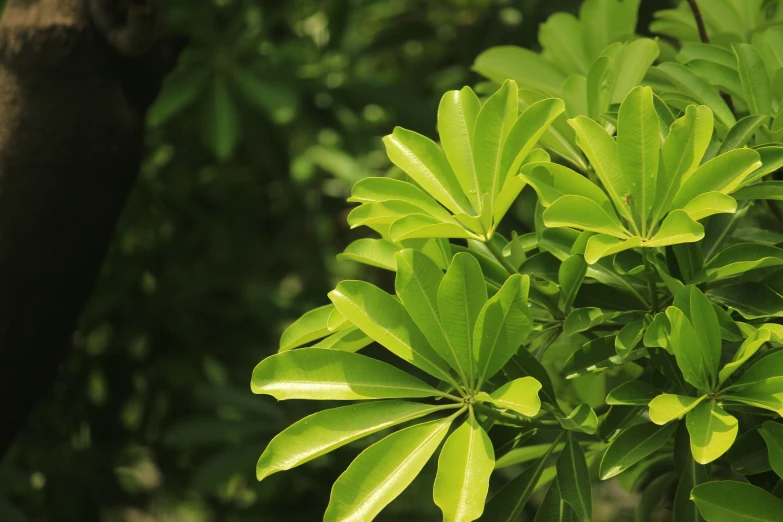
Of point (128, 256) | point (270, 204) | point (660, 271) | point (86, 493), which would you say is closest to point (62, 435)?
point (86, 493)

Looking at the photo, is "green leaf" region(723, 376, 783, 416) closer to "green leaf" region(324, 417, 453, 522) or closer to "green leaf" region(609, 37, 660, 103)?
"green leaf" region(324, 417, 453, 522)

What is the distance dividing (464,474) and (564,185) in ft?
0.80

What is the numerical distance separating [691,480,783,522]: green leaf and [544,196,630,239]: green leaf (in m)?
0.20

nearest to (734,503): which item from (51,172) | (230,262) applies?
(51,172)

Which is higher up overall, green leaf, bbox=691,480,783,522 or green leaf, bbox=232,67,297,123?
green leaf, bbox=691,480,783,522

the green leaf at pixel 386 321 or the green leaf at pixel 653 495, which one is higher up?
the green leaf at pixel 386 321

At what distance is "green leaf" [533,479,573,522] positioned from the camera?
0.75 meters

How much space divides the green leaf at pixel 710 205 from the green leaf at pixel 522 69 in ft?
1.35

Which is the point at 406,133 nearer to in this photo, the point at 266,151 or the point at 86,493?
the point at 266,151

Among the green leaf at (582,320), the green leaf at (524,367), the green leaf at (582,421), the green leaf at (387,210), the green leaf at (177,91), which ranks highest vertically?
the green leaf at (387,210)

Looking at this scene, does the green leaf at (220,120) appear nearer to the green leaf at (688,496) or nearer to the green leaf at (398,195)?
the green leaf at (398,195)

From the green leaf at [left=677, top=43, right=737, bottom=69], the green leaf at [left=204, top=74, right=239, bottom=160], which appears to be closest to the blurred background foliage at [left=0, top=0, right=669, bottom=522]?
the green leaf at [left=204, top=74, right=239, bottom=160]

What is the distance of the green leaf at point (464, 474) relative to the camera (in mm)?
622

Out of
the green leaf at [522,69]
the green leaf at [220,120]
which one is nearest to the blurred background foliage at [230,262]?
the green leaf at [220,120]
